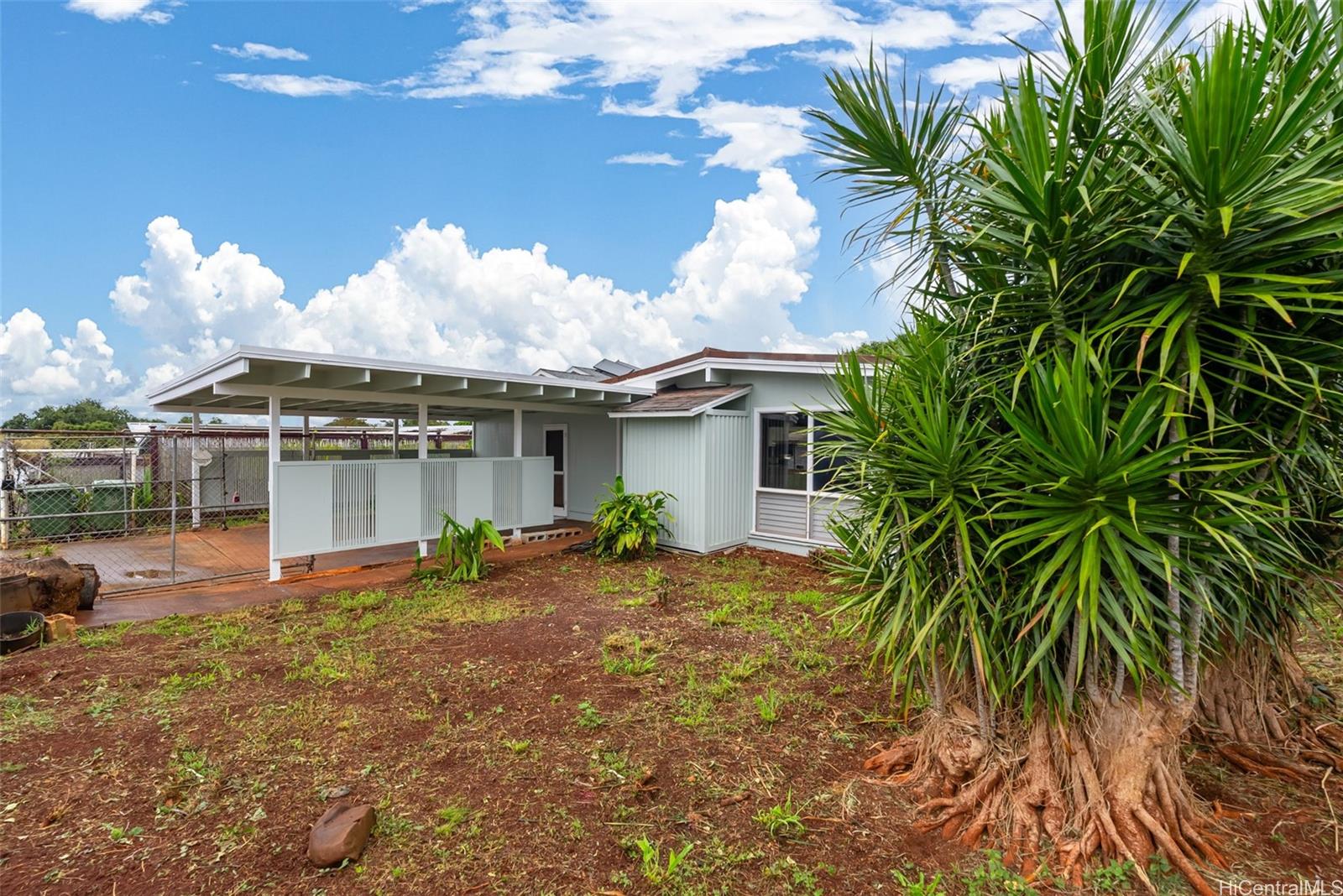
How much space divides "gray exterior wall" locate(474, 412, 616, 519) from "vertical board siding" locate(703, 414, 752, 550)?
283cm

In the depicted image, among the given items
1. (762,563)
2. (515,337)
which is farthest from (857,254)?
(515,337)

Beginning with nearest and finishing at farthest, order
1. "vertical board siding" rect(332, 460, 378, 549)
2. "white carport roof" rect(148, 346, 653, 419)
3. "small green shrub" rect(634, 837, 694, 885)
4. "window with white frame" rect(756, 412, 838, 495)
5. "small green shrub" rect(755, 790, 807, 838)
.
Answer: "small green shrub" rect(634, 837, 694, 885) < "small green shrub" rect(755, 790, 807, 838) < "white carport roof" rect(148, 346, 653, 419) < "vertical board siding" rect(332, 460, 378, 549) < "window with white frame" rect(756, 412, 838, 495)

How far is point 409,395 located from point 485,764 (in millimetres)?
6553

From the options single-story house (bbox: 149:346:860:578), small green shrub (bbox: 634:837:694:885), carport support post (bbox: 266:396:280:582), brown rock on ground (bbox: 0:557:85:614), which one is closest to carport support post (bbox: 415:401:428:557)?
single-story house (bbox: 149:346:860:578)

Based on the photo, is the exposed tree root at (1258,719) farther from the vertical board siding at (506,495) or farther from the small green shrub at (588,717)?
the vertical board siding at (506,495)

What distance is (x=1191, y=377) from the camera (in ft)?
6.95

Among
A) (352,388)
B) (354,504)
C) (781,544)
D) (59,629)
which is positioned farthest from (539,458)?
(59,629)

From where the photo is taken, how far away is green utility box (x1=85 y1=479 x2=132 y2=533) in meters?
10.9

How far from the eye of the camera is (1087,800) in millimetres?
2641

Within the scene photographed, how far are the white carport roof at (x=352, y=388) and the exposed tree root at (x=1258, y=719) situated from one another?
7.54 m

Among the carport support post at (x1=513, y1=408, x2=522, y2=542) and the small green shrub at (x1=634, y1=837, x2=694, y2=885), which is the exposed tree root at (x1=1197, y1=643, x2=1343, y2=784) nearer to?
the small green shrub at (x1=634, y1=837, x2=694, y2=885)

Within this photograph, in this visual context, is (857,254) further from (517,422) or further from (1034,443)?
(517,422)

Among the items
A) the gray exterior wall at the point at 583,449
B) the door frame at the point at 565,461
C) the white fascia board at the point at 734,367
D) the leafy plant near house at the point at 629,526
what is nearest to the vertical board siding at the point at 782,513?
the leafy plant near house at the point at 629,526

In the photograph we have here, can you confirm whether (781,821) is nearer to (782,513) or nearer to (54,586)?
(782,513)
